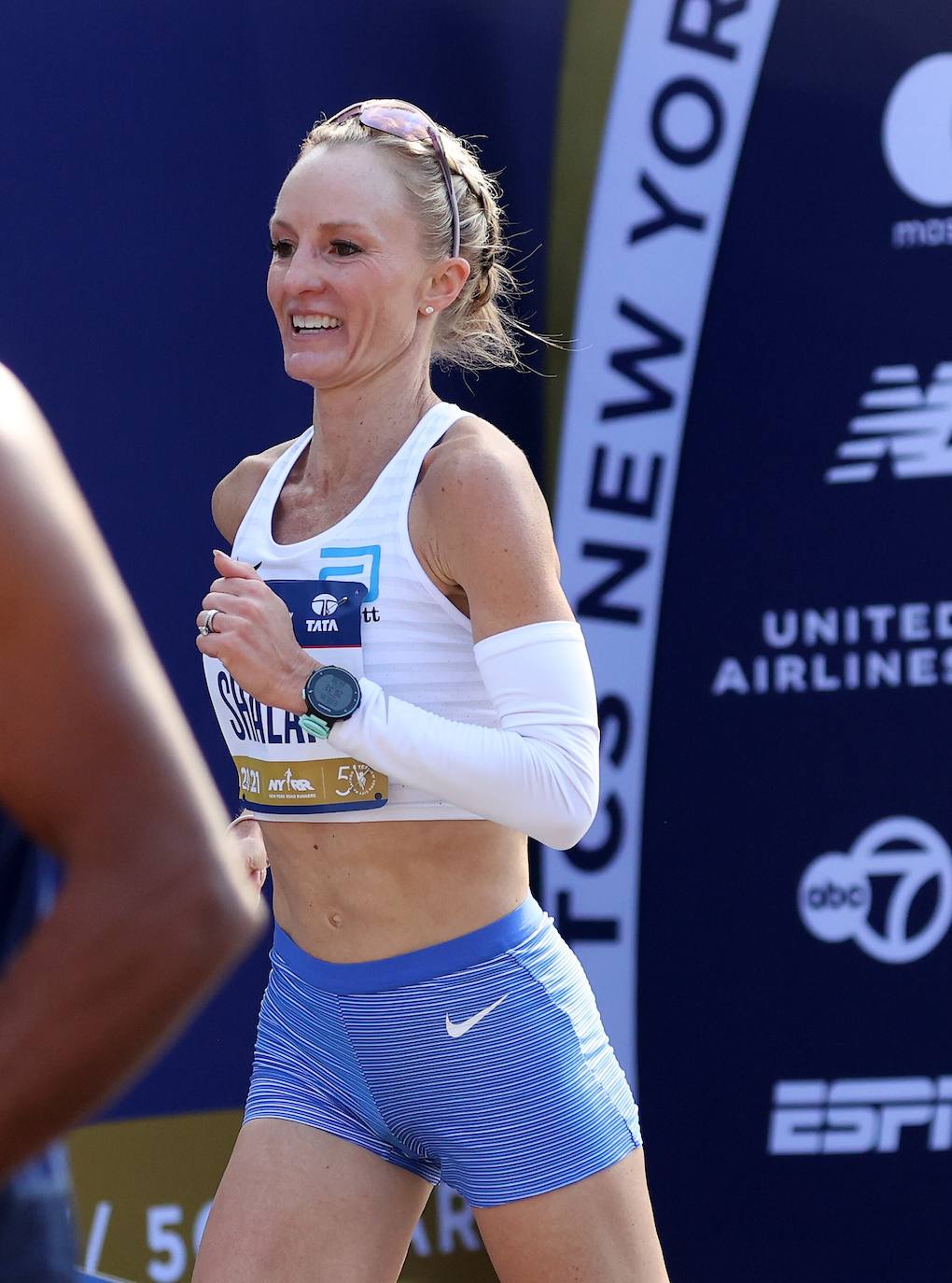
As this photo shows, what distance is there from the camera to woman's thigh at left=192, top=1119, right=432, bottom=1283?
2145 mm

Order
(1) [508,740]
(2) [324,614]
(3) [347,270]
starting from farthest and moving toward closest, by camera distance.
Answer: (3) [347,270] < (2) [324,614] < (1) [508,740]

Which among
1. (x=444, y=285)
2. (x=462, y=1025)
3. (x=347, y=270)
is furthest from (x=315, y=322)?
(x=462, y=1025)

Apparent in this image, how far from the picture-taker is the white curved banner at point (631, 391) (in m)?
3.41

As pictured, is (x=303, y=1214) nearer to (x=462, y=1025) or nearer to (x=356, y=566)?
(x=462, y=1025)

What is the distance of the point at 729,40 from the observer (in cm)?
340

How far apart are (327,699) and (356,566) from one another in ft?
0.64

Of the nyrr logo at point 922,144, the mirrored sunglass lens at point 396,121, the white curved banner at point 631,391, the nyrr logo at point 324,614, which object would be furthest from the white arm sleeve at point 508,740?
the nyrr logo at point 922,144

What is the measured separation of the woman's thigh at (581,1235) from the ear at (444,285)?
45.1 inches

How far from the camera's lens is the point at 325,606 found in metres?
2.18

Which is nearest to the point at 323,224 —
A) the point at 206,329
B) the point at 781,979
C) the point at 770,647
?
the point at 206,329

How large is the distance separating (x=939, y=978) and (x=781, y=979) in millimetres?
303

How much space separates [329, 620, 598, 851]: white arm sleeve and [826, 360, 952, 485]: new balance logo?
1.49m

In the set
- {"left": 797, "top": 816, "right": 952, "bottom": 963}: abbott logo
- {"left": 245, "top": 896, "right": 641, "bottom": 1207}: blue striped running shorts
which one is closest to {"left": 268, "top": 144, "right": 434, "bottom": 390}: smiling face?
{"left": 245, "top": 896, "right": 641, "bottom": 1207}: blue striped running shorts

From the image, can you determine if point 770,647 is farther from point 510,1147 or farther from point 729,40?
point 510,1147
